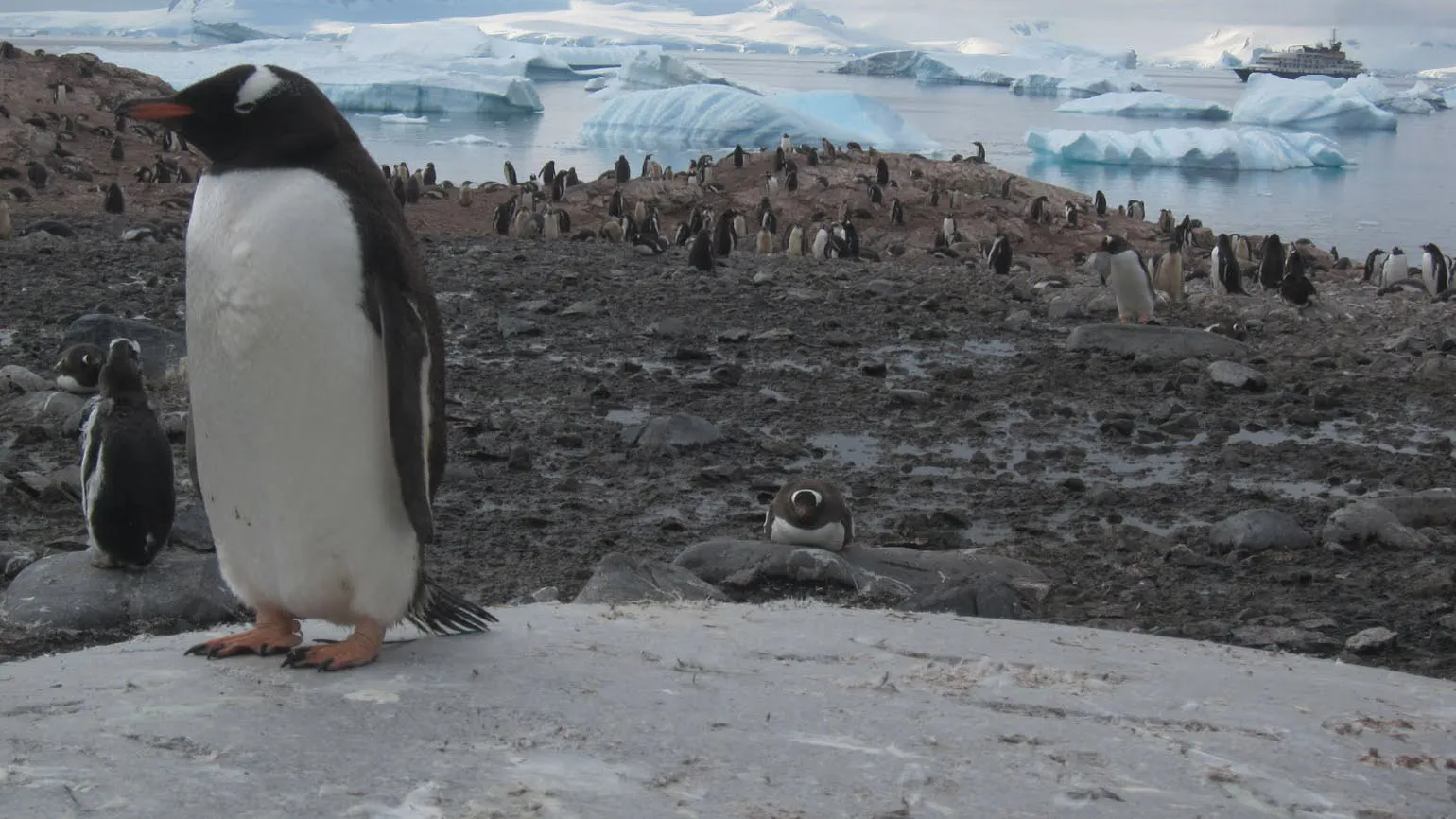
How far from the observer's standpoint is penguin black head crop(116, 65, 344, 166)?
2748mm

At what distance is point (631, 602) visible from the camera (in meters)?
4.10

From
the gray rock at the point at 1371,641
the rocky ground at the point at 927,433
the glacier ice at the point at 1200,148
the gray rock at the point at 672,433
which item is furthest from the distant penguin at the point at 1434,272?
the glacier ice at the point at 1200,148

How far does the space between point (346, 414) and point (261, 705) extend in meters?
0.57

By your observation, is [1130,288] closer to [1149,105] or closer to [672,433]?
[672,433]

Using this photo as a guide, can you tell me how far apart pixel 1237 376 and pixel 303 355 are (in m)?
6.80

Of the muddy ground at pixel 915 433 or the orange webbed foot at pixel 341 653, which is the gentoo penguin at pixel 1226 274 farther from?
the orange webbed foot at pixel 341 653

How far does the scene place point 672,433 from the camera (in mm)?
6867

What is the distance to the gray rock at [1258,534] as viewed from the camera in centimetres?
548

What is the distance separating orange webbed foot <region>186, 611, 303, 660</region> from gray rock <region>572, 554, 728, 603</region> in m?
1.38

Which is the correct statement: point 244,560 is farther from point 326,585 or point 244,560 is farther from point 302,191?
point 302,191

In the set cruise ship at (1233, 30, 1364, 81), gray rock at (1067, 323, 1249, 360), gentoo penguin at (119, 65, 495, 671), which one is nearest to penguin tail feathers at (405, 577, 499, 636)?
gentoo penguin at (119, 65, 495, 671)

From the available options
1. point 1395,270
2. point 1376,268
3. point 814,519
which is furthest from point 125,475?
point 1376,268

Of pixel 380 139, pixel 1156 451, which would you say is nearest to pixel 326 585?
pixel 1156 451

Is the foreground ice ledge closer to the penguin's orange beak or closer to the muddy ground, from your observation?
the penguin's orange beak
